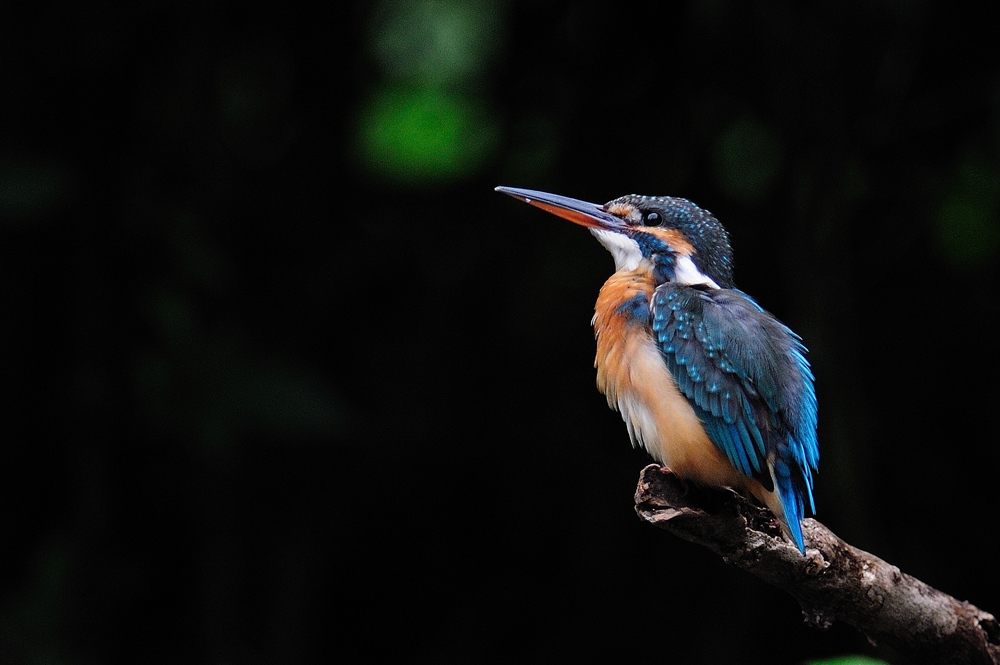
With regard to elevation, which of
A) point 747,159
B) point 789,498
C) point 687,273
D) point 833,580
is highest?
point 747,159

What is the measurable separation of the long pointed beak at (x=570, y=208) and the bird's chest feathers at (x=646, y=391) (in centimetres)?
22

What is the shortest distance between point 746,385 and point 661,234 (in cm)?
55

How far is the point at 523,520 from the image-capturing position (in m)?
3.74

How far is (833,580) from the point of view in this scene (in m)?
1.88

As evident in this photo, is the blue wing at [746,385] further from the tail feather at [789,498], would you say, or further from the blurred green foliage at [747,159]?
the blurred green foliage at [747,159]

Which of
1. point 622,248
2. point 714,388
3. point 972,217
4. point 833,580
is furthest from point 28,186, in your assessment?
point 972,217

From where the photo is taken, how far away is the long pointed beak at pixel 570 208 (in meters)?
2.49

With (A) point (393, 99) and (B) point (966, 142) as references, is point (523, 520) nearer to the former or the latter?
(A) point (393, 99)

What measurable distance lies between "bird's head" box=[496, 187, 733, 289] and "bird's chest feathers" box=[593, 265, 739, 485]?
11 cm

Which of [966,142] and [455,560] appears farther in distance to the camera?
[455,560]

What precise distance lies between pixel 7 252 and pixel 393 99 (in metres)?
1.43

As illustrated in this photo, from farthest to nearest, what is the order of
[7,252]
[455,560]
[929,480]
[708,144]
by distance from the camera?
[455,560] → [929,480] → [7,252] → [708,144]

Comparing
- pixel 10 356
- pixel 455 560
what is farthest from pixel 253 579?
pixel 10 356

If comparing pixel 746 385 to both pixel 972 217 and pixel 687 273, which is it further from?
pixel 972 217
